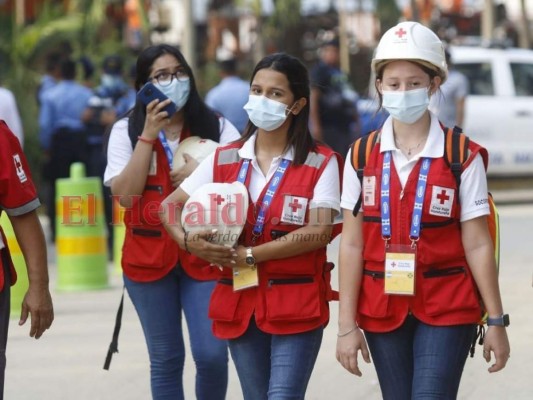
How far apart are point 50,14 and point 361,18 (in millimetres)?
12122

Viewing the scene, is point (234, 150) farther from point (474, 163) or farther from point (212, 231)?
point (474, 163)

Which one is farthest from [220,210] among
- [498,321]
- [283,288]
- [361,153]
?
[498,321]

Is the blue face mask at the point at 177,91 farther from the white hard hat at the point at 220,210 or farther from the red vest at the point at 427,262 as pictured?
the red vest at the point at 427,262

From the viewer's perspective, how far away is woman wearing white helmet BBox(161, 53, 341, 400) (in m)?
5.30

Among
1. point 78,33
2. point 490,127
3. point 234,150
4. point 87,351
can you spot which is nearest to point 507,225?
point 490,127

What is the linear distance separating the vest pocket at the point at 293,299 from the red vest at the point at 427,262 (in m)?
0.41

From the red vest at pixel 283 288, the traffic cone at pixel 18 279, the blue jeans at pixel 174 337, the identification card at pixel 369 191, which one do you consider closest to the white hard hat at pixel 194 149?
the blue jeans at pixel 174 337

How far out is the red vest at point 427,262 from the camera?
4.86 meters

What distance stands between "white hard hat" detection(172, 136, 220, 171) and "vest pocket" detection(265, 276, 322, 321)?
935 mm

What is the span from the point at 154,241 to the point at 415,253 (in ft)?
5.59

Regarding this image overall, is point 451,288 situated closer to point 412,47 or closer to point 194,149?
point 412,47

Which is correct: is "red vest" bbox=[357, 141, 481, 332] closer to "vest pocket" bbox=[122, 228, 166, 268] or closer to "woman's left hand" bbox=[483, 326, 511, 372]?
"woman's left hand" bbox=[483, 326, 511, 372]

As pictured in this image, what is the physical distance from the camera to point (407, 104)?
16.2ft

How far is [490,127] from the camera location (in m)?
18.1
